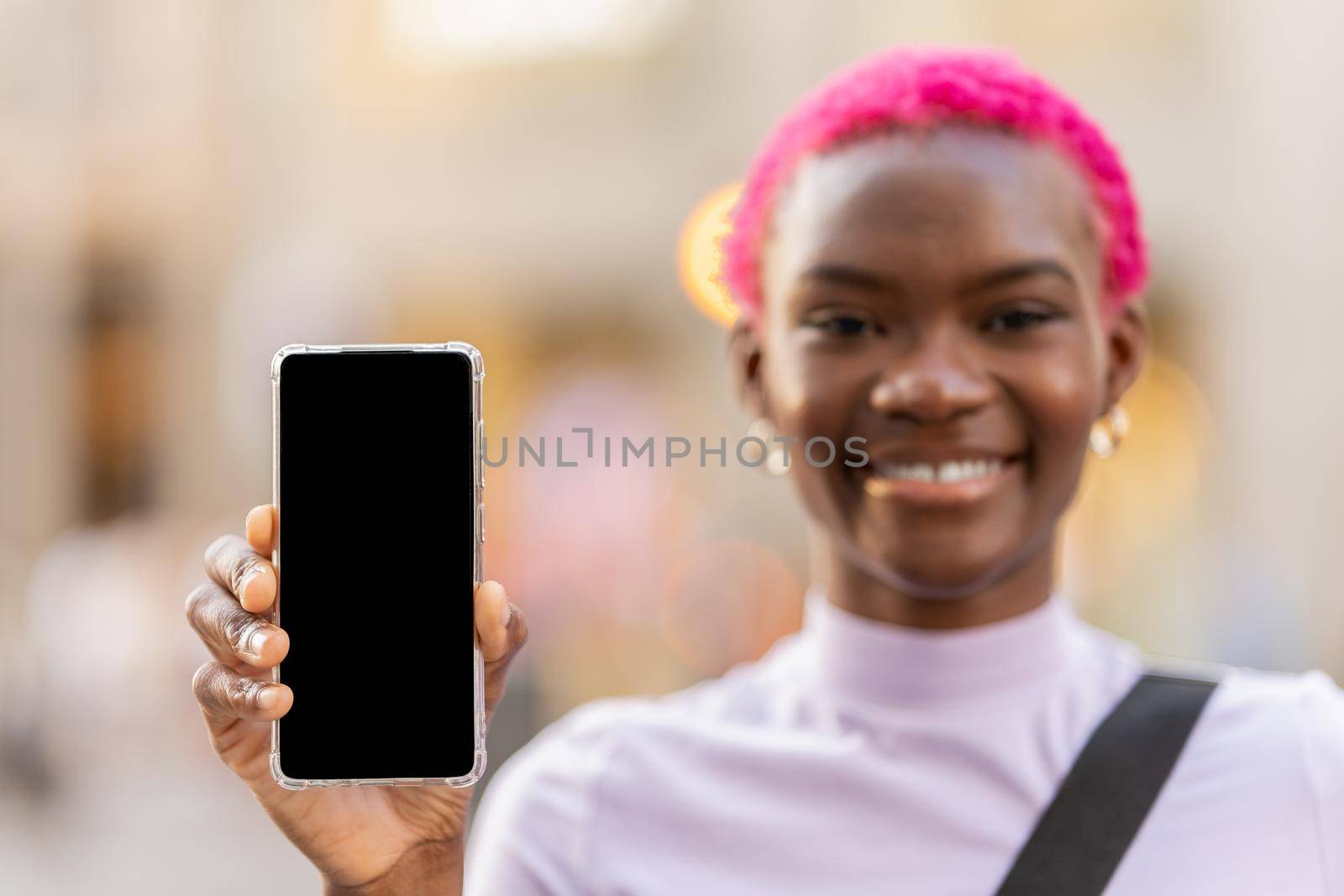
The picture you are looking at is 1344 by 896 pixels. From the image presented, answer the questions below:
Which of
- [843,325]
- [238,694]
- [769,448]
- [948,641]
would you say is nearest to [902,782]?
[948,641]

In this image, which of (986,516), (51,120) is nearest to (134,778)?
(51,120)

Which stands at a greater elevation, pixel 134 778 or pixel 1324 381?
pixel 1324 381

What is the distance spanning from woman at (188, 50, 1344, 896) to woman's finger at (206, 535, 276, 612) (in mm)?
721

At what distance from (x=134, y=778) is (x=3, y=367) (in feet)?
17.8

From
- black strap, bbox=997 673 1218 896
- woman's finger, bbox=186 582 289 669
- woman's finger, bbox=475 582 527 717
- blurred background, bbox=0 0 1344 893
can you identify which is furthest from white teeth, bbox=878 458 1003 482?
blurred background, bbox=0 0 1344 893

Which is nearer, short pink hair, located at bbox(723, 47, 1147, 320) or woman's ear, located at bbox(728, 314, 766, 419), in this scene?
short pink hair, located at bbox(723, 47, 1147, 320)

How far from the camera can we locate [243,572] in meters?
1.51

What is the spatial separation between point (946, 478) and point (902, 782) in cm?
46

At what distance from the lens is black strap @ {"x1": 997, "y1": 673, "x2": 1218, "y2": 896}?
1839mm

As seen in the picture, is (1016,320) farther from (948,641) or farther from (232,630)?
(232,630)

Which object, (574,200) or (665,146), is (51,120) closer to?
(574,200)

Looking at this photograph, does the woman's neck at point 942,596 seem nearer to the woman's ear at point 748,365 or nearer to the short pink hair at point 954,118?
the woman's ear at point 748,365

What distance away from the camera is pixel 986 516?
1942 millimetres

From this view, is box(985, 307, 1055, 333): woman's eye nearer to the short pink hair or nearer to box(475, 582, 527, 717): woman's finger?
the short pink hair
